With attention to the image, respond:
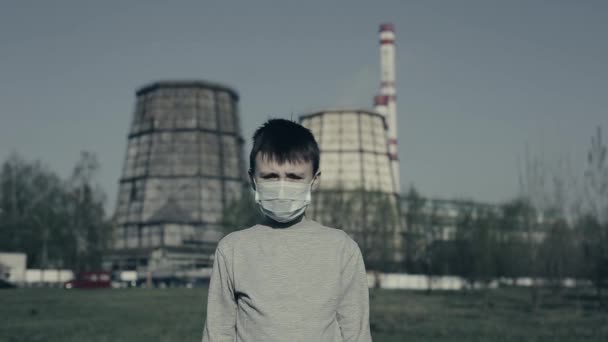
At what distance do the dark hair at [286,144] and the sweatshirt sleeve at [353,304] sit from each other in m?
0.44

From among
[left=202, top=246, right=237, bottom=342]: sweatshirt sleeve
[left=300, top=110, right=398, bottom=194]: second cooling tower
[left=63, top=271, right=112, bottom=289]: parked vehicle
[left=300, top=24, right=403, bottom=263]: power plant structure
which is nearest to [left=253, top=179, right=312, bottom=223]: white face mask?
[left=202, top=246, right=237, bottom=342]: sweatshirt sleeve

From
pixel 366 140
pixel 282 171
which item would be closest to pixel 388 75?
pixel 366 140

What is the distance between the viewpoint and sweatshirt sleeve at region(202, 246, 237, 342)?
334cm

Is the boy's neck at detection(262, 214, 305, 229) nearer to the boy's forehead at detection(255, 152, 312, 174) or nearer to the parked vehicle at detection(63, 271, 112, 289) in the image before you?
the boy's forehead at detection(255, 152, 312, 174)

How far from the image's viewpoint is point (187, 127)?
122688mm

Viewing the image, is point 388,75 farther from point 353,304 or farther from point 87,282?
point 353,304

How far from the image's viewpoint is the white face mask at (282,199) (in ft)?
10.9

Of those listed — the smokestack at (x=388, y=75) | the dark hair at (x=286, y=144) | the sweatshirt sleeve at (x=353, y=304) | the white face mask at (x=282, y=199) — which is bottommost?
the sweatshirt sleeve at (x=353, y=304)

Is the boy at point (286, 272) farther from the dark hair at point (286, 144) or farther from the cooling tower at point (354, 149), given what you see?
the cooling tower at point (354, 149)

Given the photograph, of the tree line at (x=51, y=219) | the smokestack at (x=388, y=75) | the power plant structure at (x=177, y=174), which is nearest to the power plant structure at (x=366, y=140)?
the smokestack at (x=388, y=75)

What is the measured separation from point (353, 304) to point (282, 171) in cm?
65

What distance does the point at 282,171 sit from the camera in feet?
11.3

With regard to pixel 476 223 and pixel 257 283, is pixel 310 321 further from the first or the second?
pixel 476 223

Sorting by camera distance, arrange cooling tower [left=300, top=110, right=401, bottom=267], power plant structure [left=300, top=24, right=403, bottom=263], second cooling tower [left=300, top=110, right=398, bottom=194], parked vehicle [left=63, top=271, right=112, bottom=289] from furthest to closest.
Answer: second cooling tower [left=300, top=110, right=398, bottom=194], cooling tower [left=300, top=110, right=401, bottom=267], power plant structure [left=300, top=24, right=403, bottom=263], parked vehicle [left=63, top=271, right=112, bottom=289]
